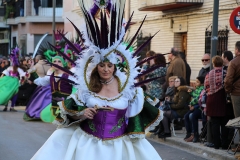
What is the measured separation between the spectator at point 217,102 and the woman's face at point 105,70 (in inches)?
213

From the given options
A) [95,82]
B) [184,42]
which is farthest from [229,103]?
[184,42]

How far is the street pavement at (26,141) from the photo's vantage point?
11.5 metres

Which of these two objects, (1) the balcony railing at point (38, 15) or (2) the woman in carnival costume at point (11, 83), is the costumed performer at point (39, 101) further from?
(1) the balcony railing at point (38, 15)

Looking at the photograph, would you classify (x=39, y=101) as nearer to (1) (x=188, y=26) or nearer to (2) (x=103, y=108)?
(1) (x=188, y=26)

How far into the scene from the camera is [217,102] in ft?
38.6

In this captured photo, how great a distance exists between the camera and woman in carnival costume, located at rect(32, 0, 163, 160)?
6.38 meters

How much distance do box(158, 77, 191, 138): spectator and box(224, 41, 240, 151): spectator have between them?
202 cm

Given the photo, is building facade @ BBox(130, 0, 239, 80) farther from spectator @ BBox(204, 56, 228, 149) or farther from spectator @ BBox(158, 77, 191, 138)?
spectator @ BBox(204, 56, 228, 149)

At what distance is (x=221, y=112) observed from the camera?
1177 centimetres

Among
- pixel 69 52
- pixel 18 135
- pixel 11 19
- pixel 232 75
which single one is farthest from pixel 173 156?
pixel 11 19

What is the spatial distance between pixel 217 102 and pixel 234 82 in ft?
1.87

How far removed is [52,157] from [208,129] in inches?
246

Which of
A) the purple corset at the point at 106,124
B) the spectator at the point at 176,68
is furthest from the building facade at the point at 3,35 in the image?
the purple corset at the point at 106,124

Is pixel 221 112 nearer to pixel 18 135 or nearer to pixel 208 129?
pixel 208 129
